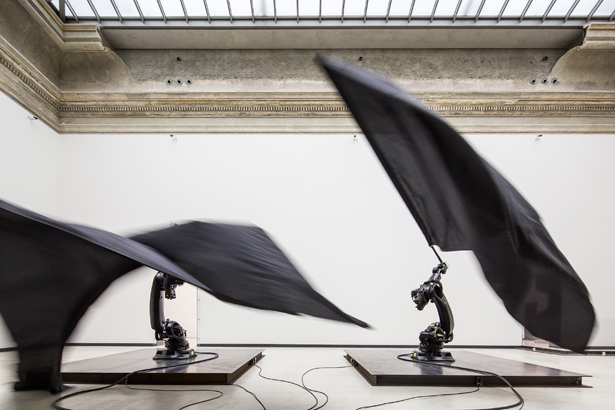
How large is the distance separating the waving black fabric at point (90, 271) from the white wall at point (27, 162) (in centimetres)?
659

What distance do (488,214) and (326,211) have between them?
882 centimetres

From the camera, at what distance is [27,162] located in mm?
10211

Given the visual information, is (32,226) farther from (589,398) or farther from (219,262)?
(589,398)

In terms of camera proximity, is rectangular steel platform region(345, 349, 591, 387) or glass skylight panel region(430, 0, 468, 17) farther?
glass skylight panel region(430, 0, 468, 17)

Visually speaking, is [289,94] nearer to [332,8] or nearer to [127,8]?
[332,8]

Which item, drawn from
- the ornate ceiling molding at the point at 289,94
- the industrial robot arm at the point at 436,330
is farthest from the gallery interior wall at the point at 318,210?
the industrial robot arm at the point at 436,330

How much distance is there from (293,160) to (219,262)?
29.4 feet

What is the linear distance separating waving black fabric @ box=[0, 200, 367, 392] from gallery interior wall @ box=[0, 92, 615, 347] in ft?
24.2

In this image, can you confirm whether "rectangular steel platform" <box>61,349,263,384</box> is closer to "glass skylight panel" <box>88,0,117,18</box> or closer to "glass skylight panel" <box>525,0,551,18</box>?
"glass skylight panel" <box>88,0,117,18</box>

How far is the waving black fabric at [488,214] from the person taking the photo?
8.40 feet

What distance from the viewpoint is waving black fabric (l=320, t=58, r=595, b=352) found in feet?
8.40

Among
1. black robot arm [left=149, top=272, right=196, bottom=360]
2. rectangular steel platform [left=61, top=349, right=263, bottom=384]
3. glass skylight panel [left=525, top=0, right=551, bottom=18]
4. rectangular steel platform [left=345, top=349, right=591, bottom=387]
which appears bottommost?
rectangular steel platform [left=345, top=349, right=591, bottom=387]

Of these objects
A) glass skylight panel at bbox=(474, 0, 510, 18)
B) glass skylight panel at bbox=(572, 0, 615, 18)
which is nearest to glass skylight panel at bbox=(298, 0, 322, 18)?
glass skylight panel at bbox=(474, 0, 510, 18)

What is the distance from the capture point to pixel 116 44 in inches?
471
